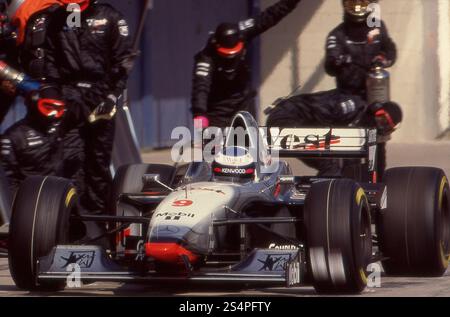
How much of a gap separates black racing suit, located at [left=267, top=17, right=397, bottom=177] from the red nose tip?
14.4 feet

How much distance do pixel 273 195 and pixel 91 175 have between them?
10.1 ft

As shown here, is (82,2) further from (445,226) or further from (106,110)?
(445,226)

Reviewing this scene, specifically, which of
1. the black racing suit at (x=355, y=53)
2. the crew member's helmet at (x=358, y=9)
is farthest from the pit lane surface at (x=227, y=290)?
the crew member's helmet at (x=358, y=9)

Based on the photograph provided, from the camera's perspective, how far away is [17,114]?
16875mm

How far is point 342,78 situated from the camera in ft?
43.7

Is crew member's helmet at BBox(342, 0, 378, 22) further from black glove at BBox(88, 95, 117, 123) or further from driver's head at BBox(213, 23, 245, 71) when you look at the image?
black glove at BBox(88, 95, 117, 123)

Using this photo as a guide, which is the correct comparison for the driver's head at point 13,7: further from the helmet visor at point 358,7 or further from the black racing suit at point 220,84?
the helmet visor at point 358,7

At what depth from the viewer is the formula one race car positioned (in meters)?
8.97

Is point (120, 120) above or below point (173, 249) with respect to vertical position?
above

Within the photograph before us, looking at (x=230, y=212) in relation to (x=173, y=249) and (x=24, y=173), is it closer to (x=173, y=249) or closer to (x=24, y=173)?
(x=173, y=249)

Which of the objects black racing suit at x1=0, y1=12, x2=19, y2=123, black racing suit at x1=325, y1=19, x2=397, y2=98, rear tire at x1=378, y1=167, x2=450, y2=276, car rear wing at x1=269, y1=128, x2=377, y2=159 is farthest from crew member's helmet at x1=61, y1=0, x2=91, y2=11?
rear tire at x1=378, y1=167, x2=450, y2=276

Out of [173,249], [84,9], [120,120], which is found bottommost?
[173,249]

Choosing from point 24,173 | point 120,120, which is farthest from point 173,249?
point 120,120

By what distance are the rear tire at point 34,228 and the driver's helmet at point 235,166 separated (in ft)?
3.46
